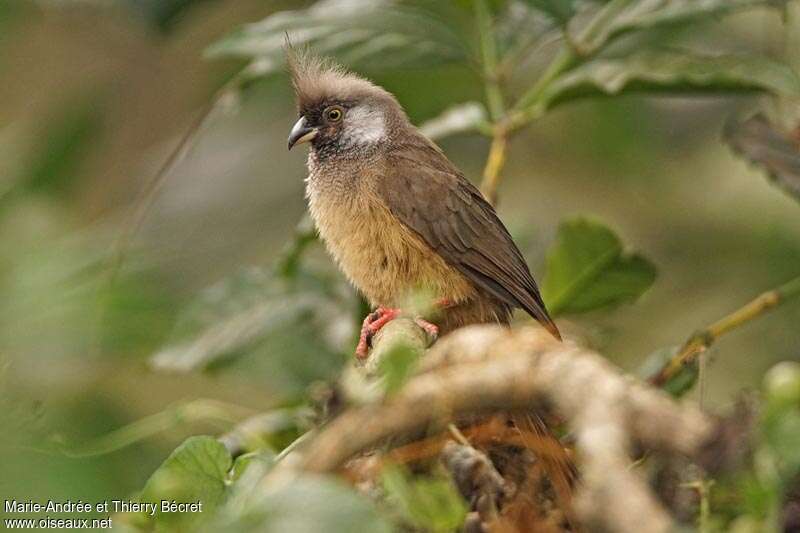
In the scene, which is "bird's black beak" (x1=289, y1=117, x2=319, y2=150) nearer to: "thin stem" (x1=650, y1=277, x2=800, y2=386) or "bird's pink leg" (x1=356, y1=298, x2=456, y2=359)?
"bird's pink leg" (x1=356, y1=298, x2=456, y2=359)

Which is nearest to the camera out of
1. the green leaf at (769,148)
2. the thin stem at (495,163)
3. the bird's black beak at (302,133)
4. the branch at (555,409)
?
the branch at (555,409)

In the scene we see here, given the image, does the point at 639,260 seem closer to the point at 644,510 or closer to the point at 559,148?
the point at 644,510

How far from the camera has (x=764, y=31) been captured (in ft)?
16.0

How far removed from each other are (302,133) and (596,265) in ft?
4.37

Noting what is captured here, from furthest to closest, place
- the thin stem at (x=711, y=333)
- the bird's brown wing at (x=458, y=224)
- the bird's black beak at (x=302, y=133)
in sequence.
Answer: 1. the bird's black beak at (x=302, y=133)
2. the bird's brown wing at (x=458, y=224)
3. the thin stem at (x=711, y=333)

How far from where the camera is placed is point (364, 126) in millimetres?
4199

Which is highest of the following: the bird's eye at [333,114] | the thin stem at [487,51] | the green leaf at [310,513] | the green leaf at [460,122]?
the green leaf at [310,513]

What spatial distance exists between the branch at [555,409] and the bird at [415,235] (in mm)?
2075

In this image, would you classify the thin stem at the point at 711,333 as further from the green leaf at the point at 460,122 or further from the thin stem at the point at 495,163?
the green leaf at the point at 460,122

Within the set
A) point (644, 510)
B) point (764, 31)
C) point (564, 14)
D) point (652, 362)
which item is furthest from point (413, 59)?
point (644, 510)

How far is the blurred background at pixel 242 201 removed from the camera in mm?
2904

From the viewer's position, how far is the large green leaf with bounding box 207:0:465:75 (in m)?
3.48

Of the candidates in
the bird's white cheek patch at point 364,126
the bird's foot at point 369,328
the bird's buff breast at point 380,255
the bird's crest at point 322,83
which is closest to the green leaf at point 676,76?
the bird's buff breast at point 380,255

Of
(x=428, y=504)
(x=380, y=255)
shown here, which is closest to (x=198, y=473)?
(x=428, y=504)
